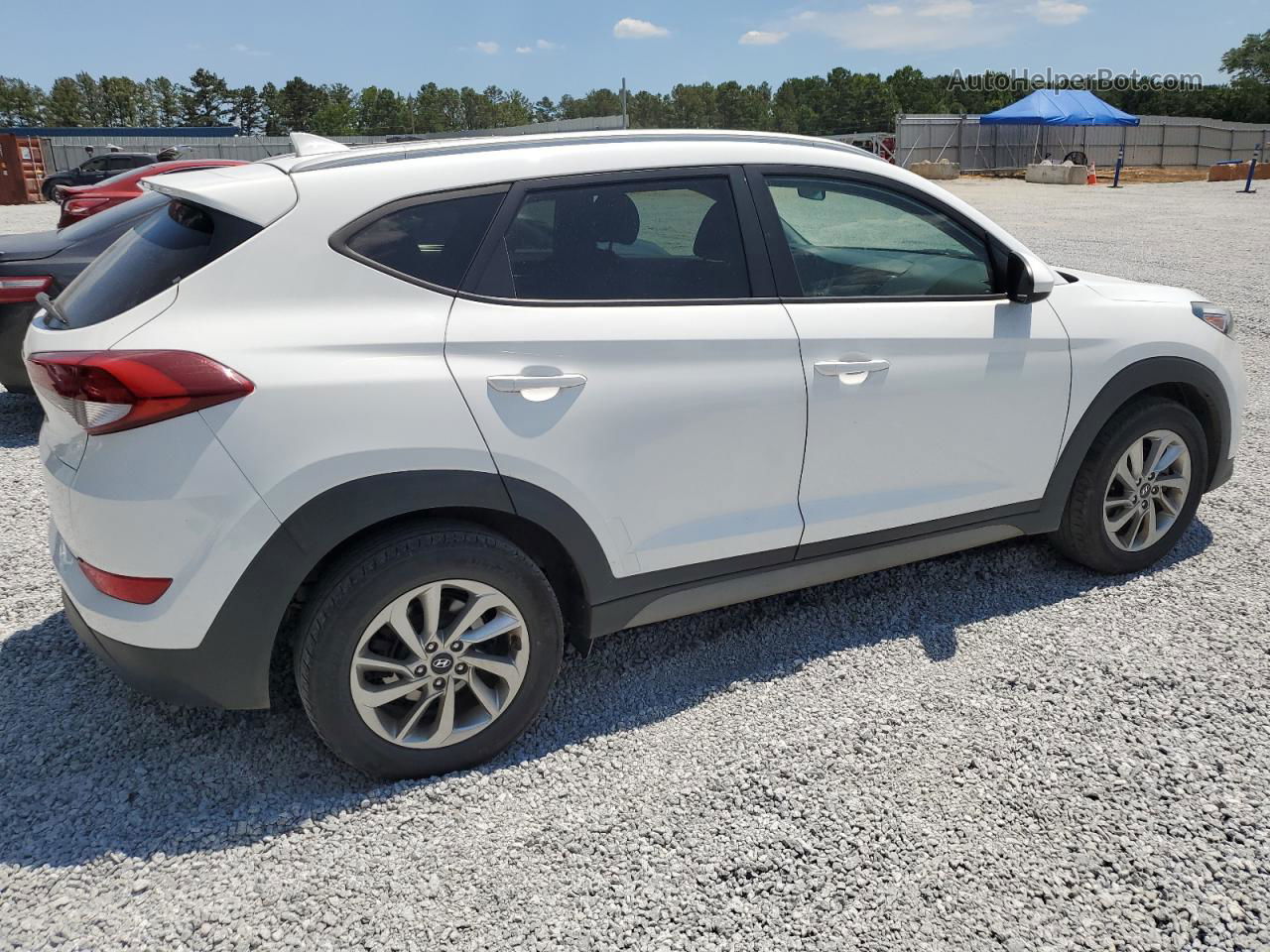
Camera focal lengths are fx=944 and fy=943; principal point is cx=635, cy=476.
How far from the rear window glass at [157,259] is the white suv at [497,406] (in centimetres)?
1

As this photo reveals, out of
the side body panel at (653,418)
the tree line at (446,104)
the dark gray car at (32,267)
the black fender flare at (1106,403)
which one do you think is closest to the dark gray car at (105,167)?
the dark gray car at (32,267)

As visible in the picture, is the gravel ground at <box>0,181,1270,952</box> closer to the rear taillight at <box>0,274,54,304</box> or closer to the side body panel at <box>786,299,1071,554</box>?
the side body panel at <box>786,299,1071,554</box>

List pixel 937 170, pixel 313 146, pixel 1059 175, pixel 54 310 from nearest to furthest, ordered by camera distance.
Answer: pixel 54 310 → pixel 313 146 → pixel 1059 175 → pixel 937 170

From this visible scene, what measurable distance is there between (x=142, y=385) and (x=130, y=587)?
1.78ft

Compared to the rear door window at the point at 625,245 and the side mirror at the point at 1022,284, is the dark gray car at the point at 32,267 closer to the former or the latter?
the rear door window at the point at 625,245

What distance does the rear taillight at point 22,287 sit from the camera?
18.9 ft

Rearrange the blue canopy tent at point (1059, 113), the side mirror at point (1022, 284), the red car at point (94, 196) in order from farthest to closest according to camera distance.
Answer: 1. the blue canopy tent at point (1059, 113)
2. the red car at point (94, 196)
3. the side mirror at point (1022, 284)

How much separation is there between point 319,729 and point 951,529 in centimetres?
235

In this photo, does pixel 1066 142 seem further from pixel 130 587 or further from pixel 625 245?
pixel 130 587

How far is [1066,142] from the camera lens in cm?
4669

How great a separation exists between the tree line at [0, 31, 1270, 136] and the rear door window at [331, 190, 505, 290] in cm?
10096

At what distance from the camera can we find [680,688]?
131 inches

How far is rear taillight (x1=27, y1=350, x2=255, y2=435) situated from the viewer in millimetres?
2336

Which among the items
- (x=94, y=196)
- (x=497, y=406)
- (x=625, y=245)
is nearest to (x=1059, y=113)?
(x=94, y=196)
